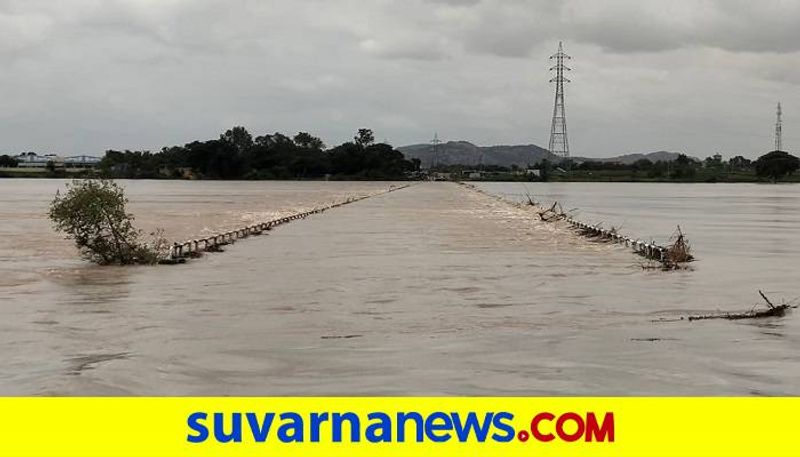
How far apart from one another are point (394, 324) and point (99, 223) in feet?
42.1

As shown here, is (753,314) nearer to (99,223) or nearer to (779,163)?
(99,223)

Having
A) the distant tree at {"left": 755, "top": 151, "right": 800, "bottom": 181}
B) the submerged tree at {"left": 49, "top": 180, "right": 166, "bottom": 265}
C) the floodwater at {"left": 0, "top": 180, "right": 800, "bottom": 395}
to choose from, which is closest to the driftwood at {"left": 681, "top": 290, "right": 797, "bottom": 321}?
the floodwater at {"left": 0, "top": 180, "right": 800, "bottom": 395}

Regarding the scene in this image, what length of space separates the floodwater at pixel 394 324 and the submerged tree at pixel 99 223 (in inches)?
30.4

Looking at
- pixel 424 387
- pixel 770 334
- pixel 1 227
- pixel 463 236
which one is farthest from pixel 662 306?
pixel 1 227

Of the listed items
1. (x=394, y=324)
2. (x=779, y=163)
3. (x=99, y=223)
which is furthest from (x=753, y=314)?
(x=779, y=163)

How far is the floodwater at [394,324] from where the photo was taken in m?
10.5

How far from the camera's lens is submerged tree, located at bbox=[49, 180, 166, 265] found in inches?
968

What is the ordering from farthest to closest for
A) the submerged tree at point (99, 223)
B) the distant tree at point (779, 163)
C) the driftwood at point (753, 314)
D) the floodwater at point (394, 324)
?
the distant tree at point (779, 163) → the submerged tree at point (99, 223) → the driftwood at point (753, 314) → the floodwater at point (394, 324)

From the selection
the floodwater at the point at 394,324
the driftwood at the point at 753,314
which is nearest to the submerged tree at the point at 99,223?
the floodwater at the point at 394,324

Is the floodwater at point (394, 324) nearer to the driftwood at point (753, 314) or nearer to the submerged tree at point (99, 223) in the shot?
the driftwood at point (753, 314)

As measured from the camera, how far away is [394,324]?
14.8 metres

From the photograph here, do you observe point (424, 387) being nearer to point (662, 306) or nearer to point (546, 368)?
point (546, 368)

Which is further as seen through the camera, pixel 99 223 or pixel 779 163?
pixel 779 163

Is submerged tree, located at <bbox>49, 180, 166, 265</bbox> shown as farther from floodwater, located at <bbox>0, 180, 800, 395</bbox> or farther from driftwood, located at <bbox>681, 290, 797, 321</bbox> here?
driftwood, located at <bbox>681, 290, 797, 321</bbox>
